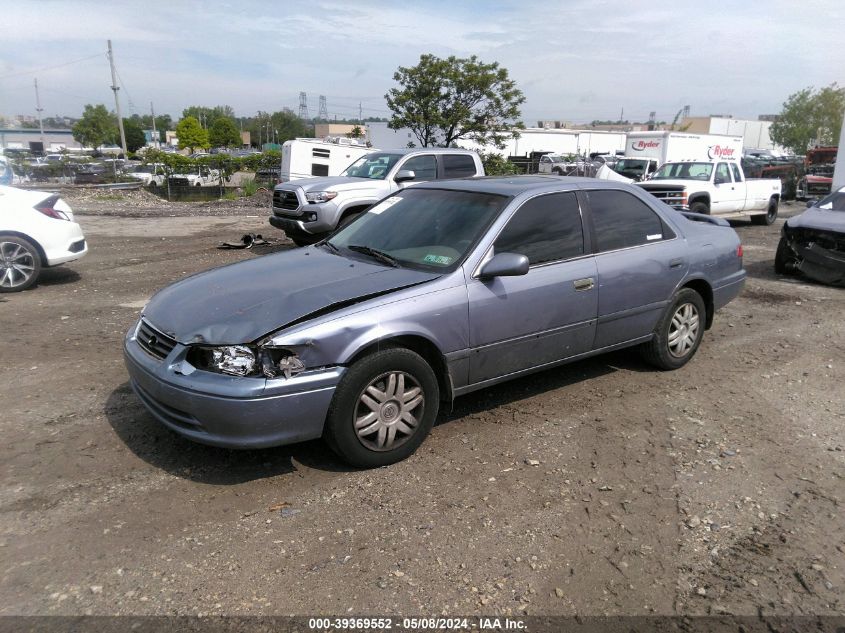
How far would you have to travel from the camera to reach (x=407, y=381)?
3.87 metres

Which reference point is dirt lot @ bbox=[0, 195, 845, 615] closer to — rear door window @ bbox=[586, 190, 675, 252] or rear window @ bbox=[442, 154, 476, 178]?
rear door window @ bbox=[586, 190, 675, 252]

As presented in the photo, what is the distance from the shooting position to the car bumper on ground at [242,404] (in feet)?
11.2

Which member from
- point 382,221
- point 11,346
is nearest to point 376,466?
point 382,221

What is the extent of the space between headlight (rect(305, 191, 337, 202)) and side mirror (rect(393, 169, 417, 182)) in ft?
3.82

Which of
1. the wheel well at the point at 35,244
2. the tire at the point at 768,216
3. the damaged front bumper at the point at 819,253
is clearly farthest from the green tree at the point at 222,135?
the damaged front bumper at the point at 819,253

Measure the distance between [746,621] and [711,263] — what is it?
3.65 metres

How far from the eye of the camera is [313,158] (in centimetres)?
2198

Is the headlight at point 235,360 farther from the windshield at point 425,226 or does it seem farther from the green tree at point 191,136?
the green tree at point 191,136

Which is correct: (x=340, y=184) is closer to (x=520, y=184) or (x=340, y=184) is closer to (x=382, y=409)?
(x=520, y=184)

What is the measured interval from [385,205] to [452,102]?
21.3 metres

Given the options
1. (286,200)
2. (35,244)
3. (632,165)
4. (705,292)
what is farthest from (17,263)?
(632,165)

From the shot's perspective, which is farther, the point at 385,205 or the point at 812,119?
the point at 812,119

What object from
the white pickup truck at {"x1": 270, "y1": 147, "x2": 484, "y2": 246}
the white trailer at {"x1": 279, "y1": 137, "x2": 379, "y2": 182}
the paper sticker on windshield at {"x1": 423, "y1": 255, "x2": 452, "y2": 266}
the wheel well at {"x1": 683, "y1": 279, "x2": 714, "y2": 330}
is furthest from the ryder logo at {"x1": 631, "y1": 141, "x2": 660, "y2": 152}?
the paper sticker on windshield at {"x1": 423, "y1": 255, "x2": 452, "y2": 266}

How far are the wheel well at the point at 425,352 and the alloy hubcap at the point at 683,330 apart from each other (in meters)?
2.42
